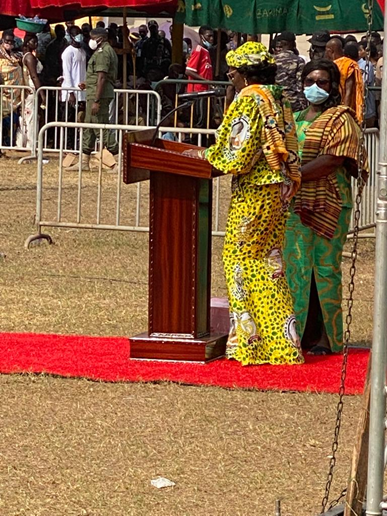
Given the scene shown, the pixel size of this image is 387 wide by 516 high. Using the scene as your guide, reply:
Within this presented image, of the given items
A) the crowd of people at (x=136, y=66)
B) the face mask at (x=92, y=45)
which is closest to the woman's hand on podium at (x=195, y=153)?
the crowd of people at (x=136, y=66)

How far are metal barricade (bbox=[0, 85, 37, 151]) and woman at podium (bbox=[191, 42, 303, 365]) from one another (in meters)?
11.6

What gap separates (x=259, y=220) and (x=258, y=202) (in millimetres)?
104

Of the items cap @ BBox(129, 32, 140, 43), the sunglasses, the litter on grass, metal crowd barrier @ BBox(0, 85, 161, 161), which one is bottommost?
the litter on grass

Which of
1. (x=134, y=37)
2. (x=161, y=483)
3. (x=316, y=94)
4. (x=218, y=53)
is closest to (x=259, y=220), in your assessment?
(x=316, y=94)

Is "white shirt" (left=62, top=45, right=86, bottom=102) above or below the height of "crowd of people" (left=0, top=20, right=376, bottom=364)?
above

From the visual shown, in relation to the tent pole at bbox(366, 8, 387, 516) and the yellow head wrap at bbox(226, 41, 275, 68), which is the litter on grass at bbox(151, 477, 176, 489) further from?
the yellow head wrap at bbox(226, 41, 275, 68)

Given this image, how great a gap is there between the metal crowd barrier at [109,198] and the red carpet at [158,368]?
2940 millimetres

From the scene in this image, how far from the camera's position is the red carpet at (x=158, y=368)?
24.2 feet

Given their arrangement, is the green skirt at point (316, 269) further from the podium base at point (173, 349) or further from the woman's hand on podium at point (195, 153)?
the woman's hand on podium at point (195, 153)

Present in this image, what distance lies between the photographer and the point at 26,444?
20.2ft

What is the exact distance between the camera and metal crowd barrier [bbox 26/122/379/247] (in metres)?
11.7

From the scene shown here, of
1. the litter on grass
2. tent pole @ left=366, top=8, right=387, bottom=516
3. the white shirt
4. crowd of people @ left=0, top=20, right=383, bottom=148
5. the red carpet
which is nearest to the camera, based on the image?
tent pole @ left=366, top=8, right=387, bottom=516

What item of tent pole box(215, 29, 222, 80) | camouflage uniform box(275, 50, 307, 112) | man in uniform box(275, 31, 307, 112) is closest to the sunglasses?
man in uniform box(275, 31, 307, 112)

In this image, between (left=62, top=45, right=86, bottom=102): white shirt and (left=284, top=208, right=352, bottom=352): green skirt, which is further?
(left=62, top=45, right=86, bottom=102): white shirt
